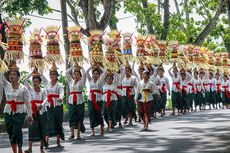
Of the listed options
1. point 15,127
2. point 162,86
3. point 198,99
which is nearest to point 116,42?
point 162,86

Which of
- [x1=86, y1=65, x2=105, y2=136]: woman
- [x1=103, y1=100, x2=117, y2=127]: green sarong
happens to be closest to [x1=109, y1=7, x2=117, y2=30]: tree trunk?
[x1=103, y1=100, x2=117, y2=127]: green sarong

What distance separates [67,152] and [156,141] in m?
2.34

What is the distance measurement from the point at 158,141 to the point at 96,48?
4.08 meters

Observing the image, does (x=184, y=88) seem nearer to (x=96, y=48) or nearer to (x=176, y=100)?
(x=176, y=100)

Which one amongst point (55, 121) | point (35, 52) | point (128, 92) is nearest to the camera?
point (55, 121)

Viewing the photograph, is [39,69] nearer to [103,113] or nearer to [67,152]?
→ [67,152]

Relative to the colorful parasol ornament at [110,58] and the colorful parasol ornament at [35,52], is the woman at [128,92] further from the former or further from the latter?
the colorful parasol ornament at [35,52]

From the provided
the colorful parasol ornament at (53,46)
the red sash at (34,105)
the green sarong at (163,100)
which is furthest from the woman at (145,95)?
the green sarong at (163,100)

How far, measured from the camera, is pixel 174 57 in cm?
2353

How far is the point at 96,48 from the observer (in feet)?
54.1

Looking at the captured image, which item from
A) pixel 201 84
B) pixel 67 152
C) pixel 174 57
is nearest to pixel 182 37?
pixel 201 84

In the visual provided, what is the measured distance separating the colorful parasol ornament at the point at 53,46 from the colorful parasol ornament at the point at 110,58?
2.35m

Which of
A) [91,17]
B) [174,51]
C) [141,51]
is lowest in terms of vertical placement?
[141,51]

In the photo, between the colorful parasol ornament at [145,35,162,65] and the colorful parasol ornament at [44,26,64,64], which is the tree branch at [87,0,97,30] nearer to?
the colorful parasol ornament at [145,35,162,65]
